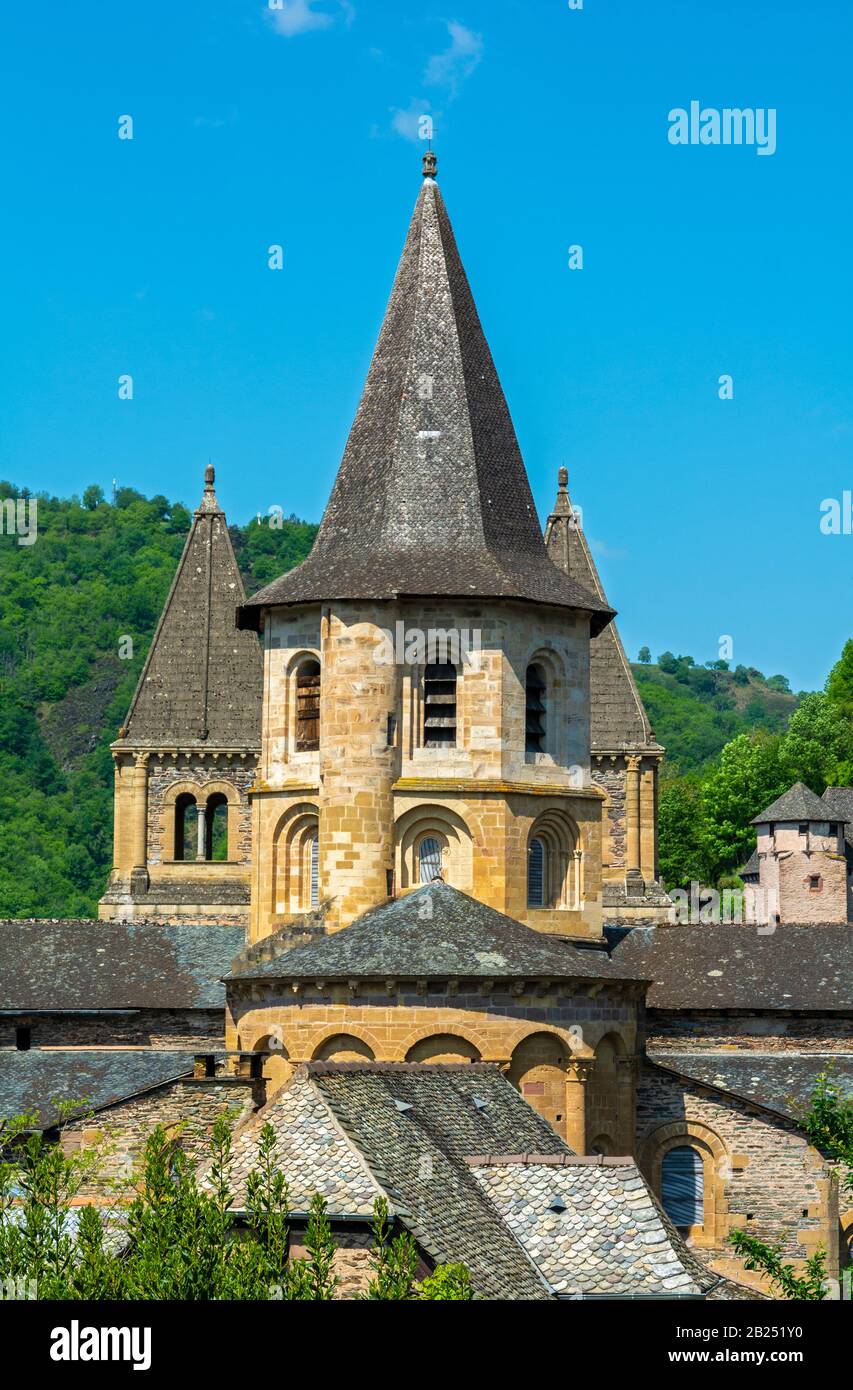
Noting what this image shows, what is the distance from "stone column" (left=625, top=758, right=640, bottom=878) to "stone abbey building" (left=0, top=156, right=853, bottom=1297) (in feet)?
35.1

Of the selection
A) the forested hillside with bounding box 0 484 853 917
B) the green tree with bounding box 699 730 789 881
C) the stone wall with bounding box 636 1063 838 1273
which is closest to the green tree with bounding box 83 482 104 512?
the forested hillside with bounding box 0 484 853 917

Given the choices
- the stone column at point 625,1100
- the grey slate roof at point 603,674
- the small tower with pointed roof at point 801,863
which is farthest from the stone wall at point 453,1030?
the small tower with pointed roof at point 801,863

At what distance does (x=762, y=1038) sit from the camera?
48094 millimetres

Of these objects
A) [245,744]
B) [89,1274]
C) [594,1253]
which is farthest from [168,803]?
[89,1274]

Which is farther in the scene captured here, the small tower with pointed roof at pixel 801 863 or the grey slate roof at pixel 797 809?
the grey slate roof at pixel 797 809

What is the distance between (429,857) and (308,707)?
11.4ft

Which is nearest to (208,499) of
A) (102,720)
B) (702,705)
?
(102,720)

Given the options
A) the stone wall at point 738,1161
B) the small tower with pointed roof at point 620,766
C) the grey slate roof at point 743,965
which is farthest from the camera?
the small tower with pointed roof at point 620,766

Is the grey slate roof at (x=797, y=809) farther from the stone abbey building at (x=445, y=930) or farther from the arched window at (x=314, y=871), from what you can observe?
the arched window at (x=314, y=871)

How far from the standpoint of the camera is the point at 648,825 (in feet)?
201

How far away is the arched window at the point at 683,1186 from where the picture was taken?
45500mm

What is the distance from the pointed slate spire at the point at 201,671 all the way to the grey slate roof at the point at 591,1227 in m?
31.5

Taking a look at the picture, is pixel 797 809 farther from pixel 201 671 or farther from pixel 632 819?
pixel 201 671

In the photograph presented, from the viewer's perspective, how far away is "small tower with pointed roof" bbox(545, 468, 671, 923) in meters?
60.6
